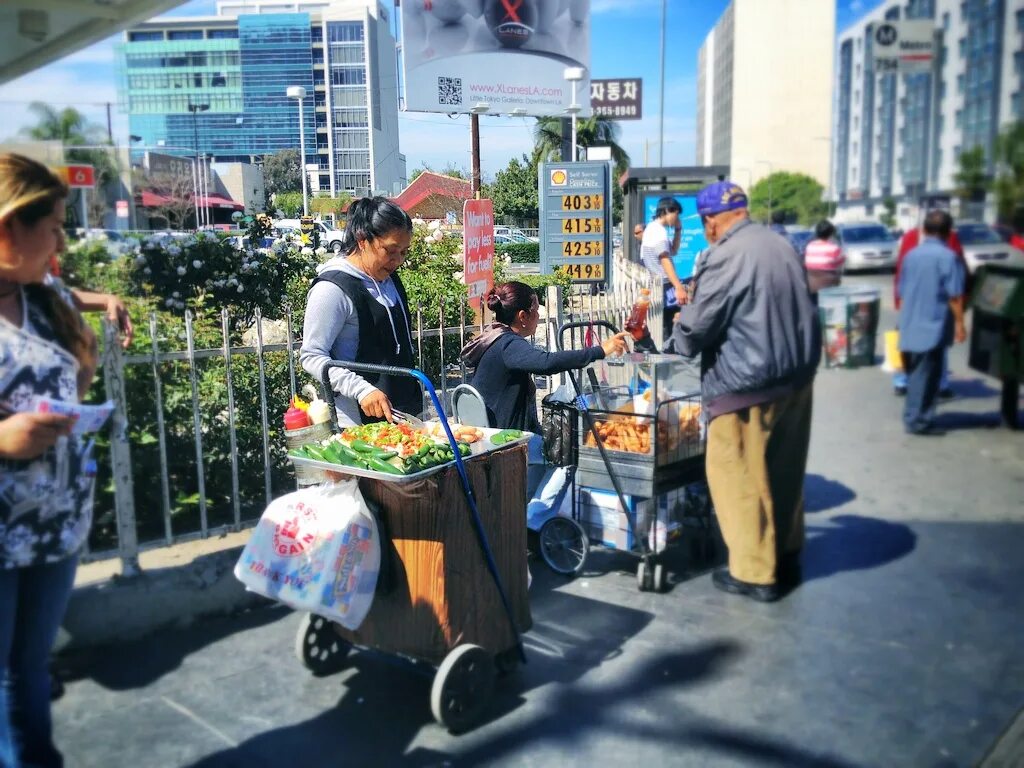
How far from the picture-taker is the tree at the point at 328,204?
5.86 metres

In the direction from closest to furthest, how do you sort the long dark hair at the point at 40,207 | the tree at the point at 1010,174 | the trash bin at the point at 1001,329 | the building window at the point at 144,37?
the tree at the point at 1010,174, the trash bin at the point at 1001,329, the long dark hair at the point at 40,207, the building window at the point at 144,37

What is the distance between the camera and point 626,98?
20.1 meters

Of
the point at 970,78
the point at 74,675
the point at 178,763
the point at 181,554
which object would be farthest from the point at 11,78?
the point at 970,78

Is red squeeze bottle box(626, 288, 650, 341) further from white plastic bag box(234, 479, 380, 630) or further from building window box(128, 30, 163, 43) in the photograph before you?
building window box(128, 30, 163, 43)

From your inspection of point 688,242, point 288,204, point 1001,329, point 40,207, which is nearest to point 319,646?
point 40,207

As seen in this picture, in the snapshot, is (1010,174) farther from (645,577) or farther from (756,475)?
(645,577)

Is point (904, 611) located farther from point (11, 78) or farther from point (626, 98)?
point (626, 98)

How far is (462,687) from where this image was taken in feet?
9.66

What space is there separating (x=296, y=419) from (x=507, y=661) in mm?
1244

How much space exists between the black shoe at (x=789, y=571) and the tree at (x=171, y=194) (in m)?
3.39

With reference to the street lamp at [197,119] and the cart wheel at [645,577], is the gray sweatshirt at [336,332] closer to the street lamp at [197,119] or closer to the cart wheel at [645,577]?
the street lamp at [197,119]

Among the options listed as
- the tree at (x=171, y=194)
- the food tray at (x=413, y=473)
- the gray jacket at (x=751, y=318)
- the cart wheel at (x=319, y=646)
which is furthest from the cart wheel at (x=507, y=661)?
the tree at (x=171, y=194)

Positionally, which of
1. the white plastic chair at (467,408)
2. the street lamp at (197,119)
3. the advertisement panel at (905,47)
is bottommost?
the white plastic chair at (467,408)

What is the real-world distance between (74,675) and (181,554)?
683mm
